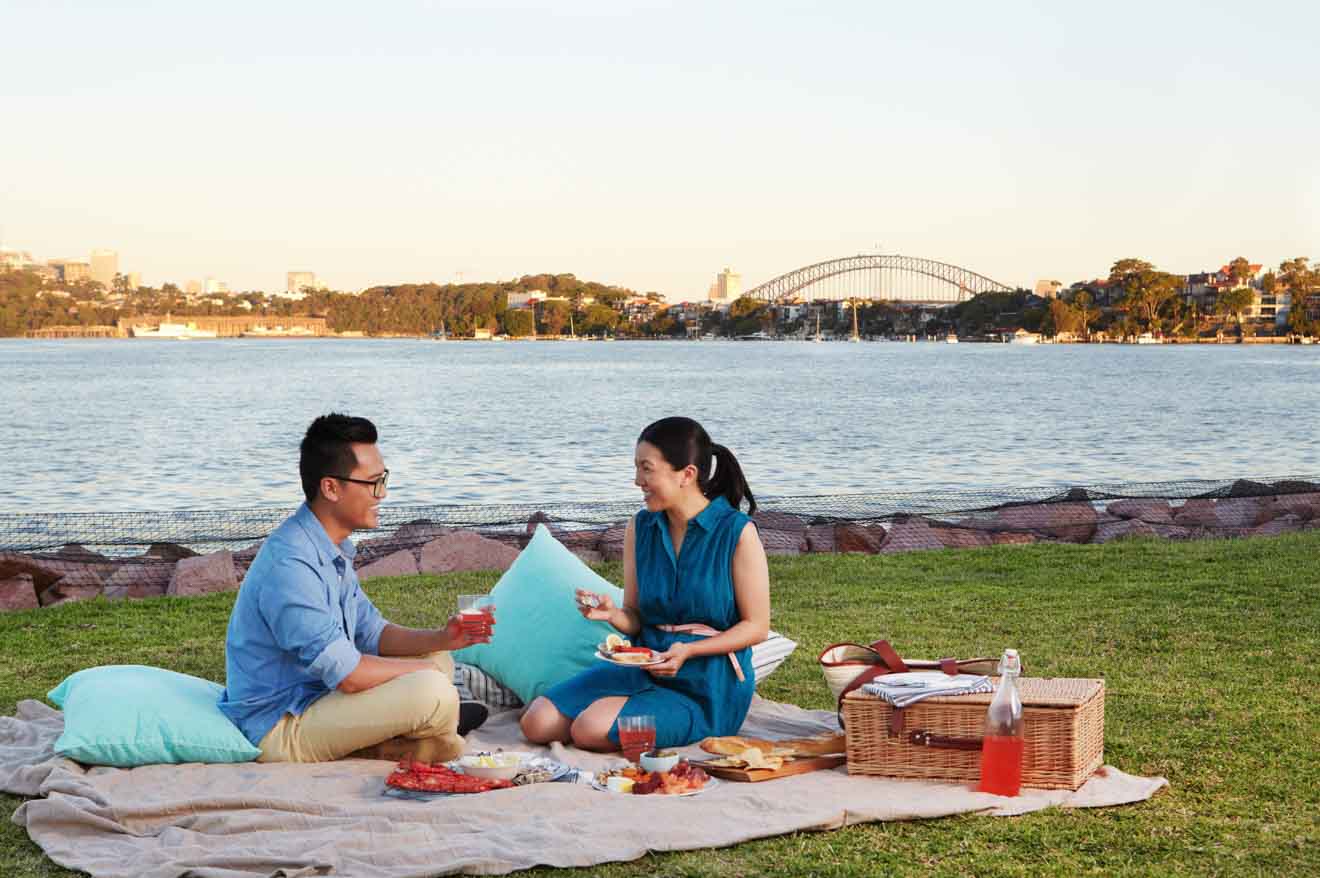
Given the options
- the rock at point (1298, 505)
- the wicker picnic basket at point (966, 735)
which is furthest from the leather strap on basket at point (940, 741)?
the rock at point (1298, 505)

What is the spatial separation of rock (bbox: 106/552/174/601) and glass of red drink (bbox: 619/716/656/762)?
562 cm

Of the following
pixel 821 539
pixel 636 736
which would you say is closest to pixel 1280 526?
pixel 821 539

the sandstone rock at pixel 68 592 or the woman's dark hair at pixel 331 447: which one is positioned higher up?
the woman's dark hair at pixel 331 447

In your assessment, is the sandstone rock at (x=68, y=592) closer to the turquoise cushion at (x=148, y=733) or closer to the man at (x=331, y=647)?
the turquoise cushion at (x=148, y=733)

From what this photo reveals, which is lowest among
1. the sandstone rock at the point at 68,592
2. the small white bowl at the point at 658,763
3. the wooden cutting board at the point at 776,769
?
the sandstone rock at the point at 68,592

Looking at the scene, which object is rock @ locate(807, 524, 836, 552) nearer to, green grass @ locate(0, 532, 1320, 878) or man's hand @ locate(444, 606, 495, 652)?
green grass @ locate(0, 532, 1320, 878)

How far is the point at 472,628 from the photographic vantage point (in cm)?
467

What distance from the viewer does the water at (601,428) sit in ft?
86.4

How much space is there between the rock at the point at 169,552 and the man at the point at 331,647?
629 cm

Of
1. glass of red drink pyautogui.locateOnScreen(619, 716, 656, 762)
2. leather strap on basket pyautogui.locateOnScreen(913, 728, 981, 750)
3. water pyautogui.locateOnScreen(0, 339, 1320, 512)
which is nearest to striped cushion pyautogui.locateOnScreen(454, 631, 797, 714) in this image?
glass of red drink pyautogui.locateOnScreen(619, 716, 656, 762)

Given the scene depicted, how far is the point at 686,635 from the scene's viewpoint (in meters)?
5.33

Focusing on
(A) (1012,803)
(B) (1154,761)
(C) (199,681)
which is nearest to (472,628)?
(C) (199,681)

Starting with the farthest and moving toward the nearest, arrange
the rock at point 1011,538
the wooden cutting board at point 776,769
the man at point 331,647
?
the rock at point 1011,538
the wooden cutting board at point 776,769
the man at point 331,647

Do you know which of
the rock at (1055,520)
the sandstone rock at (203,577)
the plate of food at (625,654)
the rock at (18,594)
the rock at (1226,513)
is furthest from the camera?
the rock at (1226,513)
